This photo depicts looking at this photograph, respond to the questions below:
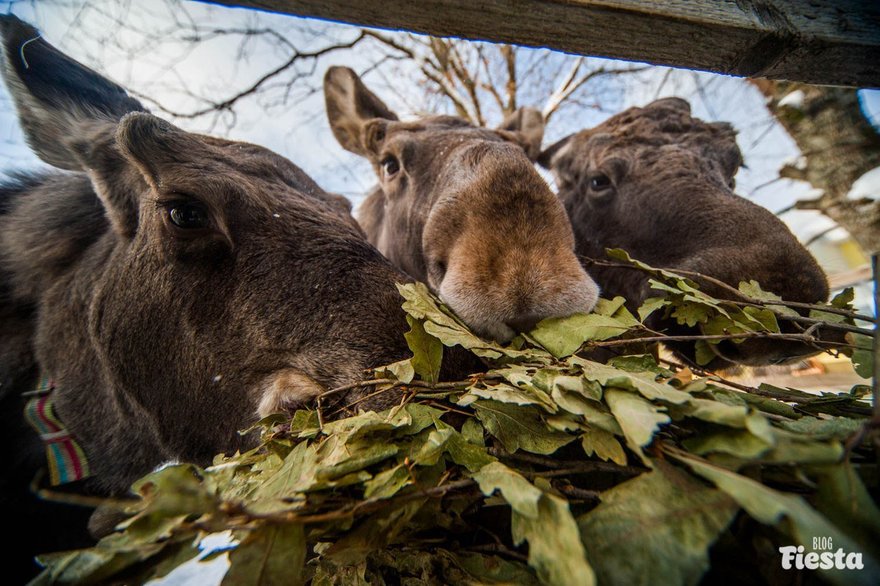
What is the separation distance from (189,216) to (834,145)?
6.84 metres

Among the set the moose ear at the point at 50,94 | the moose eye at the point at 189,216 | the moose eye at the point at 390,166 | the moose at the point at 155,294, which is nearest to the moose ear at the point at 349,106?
the moose eye at the point at 390,166

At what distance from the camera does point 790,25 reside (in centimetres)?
138

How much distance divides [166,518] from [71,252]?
266 cm

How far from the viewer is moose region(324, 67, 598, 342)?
1.69 metres

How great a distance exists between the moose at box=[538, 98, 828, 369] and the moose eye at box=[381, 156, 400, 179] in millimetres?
1969

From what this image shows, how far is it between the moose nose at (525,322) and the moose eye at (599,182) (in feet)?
8.80

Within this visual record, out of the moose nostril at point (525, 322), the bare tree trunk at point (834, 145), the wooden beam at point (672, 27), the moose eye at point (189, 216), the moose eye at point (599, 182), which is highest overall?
the bare tree trunk at point (834, 145)

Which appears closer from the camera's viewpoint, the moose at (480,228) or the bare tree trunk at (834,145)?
the moose at (480,228)

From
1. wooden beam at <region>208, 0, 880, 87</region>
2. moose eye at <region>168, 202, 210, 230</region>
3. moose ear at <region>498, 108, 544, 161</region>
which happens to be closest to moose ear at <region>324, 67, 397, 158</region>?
moose ear at <region>498, 108, 544, 161</region>

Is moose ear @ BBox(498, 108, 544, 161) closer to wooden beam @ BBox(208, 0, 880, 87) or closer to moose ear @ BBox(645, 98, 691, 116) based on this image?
moose ear @ BBox(645, 98, 691, 116)

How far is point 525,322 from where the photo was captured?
165cm

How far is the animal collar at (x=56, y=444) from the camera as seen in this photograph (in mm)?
2125

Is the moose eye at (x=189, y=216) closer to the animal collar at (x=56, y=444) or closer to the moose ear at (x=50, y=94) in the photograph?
the moose ear at (x=50, y=94)

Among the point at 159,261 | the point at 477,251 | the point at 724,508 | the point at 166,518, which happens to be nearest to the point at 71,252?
the point at 159,261
